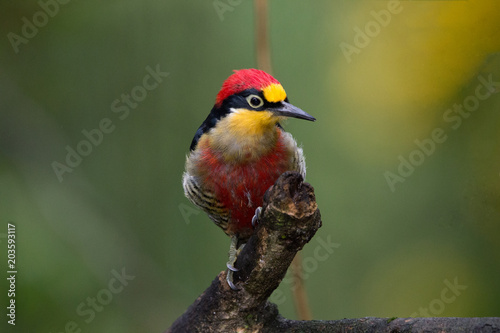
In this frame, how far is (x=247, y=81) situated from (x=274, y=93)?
5.7 inches

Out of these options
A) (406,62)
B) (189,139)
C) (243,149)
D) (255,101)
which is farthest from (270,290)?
(189,139)

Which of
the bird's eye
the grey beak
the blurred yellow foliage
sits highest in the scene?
the blurred yellow foliage

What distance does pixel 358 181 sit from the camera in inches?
152

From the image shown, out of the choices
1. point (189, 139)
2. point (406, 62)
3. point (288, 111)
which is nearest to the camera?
point (288, 111)

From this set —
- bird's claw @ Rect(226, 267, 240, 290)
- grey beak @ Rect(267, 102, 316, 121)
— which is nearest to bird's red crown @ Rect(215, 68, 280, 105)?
grey beak @ Rect(267, 102, 316, 121)

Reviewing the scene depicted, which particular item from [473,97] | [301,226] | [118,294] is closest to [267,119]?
[301,226]

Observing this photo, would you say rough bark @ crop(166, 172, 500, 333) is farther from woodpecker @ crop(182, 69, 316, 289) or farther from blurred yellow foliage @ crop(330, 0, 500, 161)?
blurred yellow foliage @ crop(330, 0, 500, 161)

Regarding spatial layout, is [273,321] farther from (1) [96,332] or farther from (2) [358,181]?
(2) [358,181]

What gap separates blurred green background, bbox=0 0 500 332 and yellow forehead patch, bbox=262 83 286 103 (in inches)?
40.2

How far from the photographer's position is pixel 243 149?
2.50m

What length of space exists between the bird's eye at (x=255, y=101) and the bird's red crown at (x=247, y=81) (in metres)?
0.04

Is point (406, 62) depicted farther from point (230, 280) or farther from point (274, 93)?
point (230, 280)

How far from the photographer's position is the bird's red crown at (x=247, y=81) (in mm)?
2389

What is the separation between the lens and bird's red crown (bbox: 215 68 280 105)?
239cm
